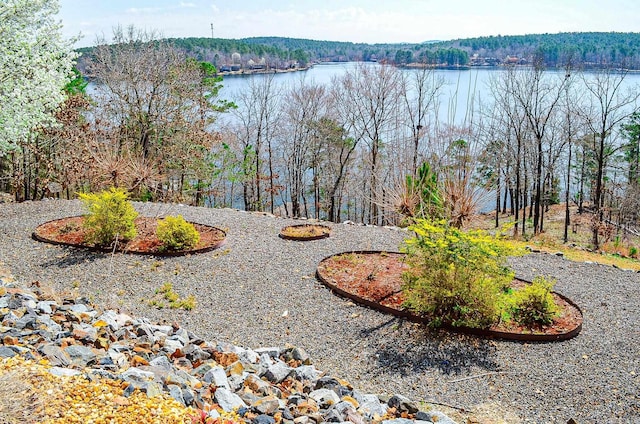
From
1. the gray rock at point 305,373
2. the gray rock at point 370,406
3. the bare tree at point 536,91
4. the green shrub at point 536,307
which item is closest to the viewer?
the gray rock at point 370,406

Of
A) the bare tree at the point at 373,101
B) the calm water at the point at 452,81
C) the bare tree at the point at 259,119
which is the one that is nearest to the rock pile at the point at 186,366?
the calm water at the point at 452,81

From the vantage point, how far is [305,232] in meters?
9.91

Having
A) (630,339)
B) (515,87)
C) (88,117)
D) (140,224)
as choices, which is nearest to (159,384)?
(630,339)

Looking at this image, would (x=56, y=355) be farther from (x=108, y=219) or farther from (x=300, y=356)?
(x=108, y=219)

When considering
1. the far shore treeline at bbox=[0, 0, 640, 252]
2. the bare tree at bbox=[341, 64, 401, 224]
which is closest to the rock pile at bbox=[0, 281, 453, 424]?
the far shore treeline at bbox=[0, 0, 640, 252]

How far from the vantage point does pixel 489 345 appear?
551cm

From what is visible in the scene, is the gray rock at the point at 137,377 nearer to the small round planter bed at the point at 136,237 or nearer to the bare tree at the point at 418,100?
the small round planter bed at the point at 136,237

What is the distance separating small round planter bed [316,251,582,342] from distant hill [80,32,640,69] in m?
4.49

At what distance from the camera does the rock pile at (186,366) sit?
3369 mm

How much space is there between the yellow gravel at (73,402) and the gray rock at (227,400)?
0.33 meters

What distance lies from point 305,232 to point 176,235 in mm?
2627

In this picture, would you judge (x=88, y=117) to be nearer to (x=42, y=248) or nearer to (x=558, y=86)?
(x=42, y=248)

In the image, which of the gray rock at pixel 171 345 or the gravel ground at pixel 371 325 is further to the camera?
the gravel ground at pixel 371 325

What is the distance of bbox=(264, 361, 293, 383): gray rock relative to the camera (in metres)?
4.21
